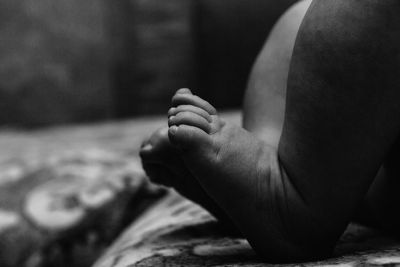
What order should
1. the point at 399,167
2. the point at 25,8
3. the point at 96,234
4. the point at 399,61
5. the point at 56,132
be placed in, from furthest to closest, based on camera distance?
the point at 25,8
the point at 56,132
the point at 96,234
the point at 399,167
the point at 399,61

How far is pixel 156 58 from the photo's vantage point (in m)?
2.77

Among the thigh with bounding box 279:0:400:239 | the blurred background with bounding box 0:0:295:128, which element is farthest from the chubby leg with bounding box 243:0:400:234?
the blurred background with bounding box 0:0:295:128

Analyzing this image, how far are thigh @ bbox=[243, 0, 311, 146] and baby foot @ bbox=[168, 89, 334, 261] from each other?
5.2 inches

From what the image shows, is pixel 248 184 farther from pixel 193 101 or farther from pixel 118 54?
pixel 118 54

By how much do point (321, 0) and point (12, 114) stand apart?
210cm

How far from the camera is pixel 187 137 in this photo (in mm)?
575

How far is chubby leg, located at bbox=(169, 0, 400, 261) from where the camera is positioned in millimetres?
564

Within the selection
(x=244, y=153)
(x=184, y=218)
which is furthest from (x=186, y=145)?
(x=184, y=218)

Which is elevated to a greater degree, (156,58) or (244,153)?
(244,153)

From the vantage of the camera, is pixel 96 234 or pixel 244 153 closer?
pixel 244 153

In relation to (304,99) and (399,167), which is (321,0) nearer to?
(304,99)

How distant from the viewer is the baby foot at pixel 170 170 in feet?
2.21

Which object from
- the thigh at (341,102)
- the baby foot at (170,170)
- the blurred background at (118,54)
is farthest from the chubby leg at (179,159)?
the blurred background at (118,54)

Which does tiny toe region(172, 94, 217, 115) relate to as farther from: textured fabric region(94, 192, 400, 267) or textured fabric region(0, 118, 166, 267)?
textured fabric region(0, 118, 166, 267)
